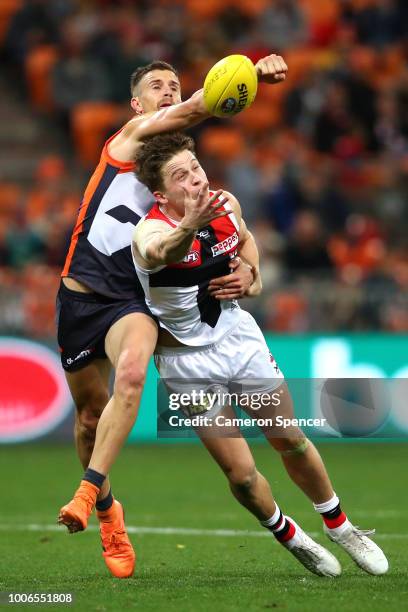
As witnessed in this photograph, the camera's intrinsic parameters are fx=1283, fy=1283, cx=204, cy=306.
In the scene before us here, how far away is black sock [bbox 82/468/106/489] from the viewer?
6250 mm

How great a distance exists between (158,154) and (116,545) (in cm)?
213

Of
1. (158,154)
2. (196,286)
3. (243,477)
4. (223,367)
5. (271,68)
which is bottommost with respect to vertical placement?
(243,477)

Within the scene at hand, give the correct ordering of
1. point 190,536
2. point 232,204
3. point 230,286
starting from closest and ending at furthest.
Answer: point 230,286, point 232,204, point 190,536

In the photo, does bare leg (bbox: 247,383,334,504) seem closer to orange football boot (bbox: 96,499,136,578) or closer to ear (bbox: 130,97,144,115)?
orange football boot (bbox: 96,499,136,578)

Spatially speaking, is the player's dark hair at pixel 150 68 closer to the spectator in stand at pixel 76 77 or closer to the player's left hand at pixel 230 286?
the player's left hand at pixel 230 286

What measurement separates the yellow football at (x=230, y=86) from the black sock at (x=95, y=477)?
6.24ft

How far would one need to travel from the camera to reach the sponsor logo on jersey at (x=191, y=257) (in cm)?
646

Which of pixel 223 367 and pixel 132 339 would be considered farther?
pixel 223 367

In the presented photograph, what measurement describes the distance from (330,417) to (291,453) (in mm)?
378

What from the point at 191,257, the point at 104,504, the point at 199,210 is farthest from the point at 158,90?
the point at 104,504

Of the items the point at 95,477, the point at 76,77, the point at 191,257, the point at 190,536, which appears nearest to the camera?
the point at 95,477

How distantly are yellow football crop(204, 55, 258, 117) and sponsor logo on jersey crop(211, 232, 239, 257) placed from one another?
2.11 ft

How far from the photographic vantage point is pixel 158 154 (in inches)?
253

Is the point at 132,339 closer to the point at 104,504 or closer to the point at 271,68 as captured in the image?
the point at 104,504
